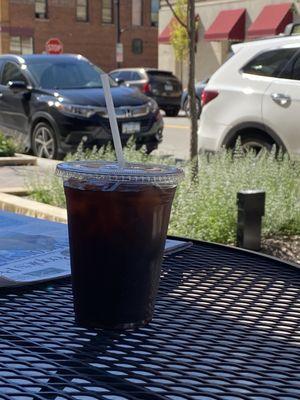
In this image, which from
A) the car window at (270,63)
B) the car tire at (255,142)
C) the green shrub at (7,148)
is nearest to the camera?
the car tire at (255,142)

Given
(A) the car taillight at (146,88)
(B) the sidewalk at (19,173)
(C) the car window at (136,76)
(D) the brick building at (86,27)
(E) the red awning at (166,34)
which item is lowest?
(B) the sidewalk at (19,173)

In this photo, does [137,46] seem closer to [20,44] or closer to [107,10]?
[107,10]

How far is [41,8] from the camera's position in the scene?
4528 centimetres

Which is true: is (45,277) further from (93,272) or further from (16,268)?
(93,272)

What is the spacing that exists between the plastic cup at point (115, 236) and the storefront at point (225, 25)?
27704 millimetres

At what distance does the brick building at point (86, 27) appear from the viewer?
44.1 m

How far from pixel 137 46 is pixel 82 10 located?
4.36 metres

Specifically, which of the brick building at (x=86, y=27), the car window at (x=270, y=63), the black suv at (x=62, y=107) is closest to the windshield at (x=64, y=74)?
the black suv at (x=62, y=107)

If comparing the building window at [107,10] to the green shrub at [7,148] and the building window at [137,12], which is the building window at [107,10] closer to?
the building window at [137,12]

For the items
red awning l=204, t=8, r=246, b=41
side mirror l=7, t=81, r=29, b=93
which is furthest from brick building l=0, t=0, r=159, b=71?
side mirror l=7, t=81, r=29, b=93

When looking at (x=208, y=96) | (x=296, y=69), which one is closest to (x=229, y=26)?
(x=208, y=96)

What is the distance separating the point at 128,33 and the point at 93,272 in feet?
157

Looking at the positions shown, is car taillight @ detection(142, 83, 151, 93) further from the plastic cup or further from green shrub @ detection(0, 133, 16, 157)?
the plastic cup

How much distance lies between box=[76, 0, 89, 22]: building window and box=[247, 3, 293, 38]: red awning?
18.7m
